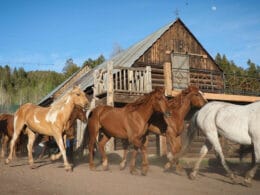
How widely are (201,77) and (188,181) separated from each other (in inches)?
515

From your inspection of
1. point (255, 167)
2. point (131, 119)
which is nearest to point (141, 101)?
point (131, 119)

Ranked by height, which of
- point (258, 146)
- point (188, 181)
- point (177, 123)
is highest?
point (177, 123)

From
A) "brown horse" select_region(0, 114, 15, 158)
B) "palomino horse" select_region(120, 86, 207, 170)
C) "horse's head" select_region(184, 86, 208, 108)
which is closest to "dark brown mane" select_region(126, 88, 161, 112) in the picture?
"palomino horse" select_region(120, 86, 207, 170)

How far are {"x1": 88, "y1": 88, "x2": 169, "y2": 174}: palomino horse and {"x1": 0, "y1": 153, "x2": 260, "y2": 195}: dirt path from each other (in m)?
0.91

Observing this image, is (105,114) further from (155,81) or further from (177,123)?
(155,81)

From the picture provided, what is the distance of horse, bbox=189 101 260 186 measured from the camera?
672 centimetres

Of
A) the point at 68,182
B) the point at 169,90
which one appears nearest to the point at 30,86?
the point at 169,90

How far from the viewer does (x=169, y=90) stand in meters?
12.2

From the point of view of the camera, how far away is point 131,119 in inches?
324

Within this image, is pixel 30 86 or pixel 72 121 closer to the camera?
pixel 72 121

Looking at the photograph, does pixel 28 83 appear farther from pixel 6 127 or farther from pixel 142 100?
pixel 142 100

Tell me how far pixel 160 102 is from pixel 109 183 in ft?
8.63

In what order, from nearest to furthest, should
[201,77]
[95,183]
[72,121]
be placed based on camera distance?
[95,183] → [72,121] → [201,77]

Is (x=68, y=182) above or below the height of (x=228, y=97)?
below
